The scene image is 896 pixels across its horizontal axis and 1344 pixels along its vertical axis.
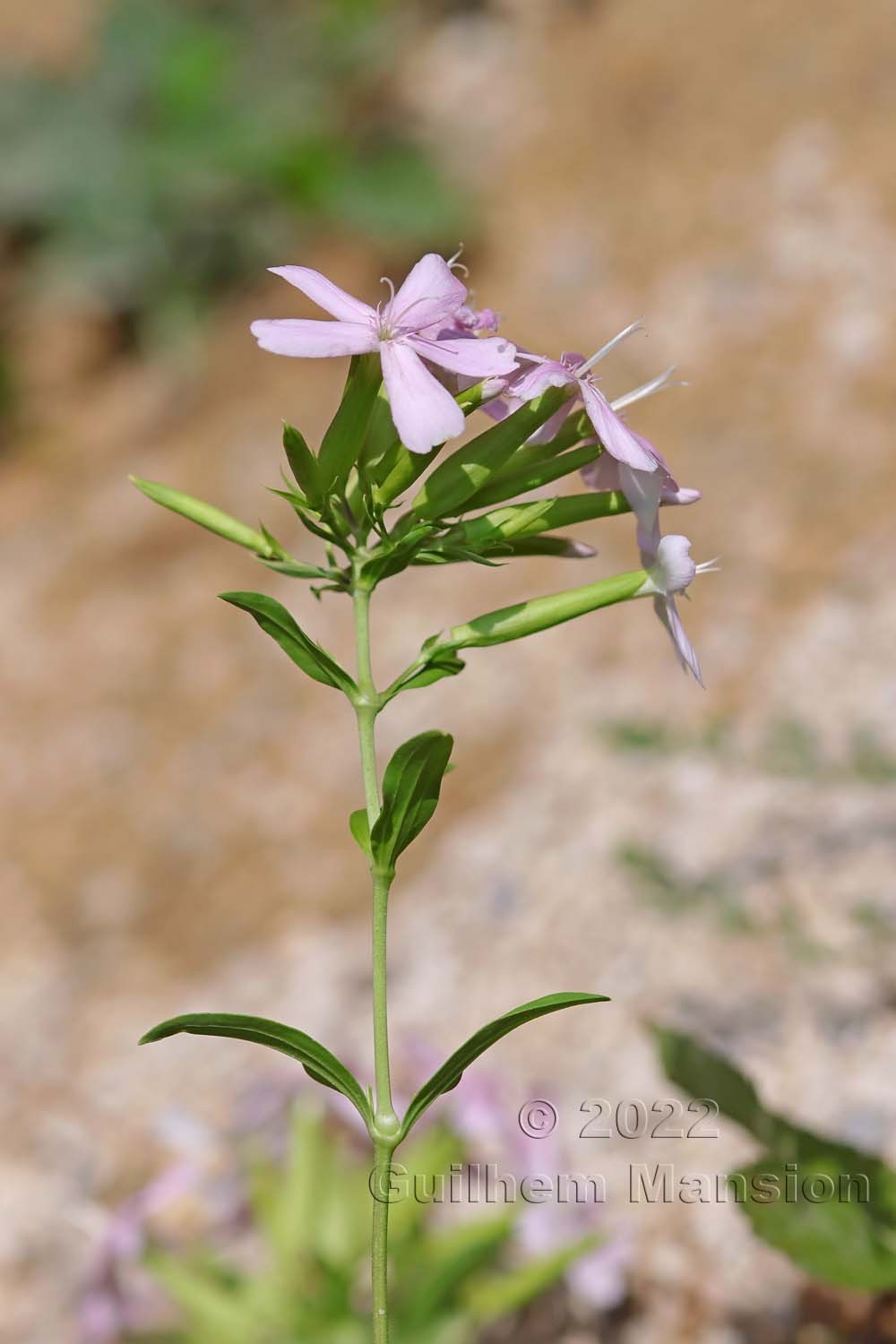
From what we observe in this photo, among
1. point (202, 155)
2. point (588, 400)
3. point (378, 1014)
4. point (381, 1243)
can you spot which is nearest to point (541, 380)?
point (588, 400)

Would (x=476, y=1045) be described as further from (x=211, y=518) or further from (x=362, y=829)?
(x=211, y=518)

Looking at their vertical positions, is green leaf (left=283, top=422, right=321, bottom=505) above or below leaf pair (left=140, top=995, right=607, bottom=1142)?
above

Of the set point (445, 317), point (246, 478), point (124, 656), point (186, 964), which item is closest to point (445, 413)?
point (445, 317)

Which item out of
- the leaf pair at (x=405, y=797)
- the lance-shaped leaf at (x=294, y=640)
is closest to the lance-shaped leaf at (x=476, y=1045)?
the leaf pair at (x=405, y=797)

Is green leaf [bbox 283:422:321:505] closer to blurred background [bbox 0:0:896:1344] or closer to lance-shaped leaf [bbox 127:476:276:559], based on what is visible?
lance-shaped leaf [bbox 127:476:276:559]

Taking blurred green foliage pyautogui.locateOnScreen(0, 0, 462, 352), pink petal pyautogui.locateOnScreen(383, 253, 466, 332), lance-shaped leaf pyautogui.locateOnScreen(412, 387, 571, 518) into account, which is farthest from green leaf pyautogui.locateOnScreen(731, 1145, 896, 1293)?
blurred green foliage pyautogui.locateOnScreen(0, 0, 462, 352)

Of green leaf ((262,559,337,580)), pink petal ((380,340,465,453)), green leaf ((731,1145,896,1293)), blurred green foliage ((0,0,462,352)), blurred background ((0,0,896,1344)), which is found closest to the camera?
pink petal ((380,340,465,453))
